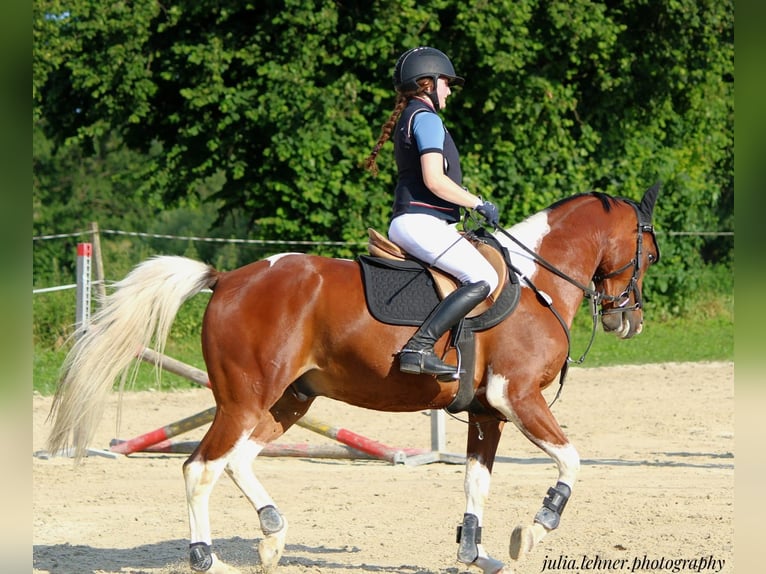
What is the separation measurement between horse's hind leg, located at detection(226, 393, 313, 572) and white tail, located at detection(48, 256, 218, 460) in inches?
29.5

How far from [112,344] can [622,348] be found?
479 inches

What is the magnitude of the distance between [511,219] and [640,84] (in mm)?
3941

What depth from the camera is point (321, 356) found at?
5.16m

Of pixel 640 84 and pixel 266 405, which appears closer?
pixel 266 405

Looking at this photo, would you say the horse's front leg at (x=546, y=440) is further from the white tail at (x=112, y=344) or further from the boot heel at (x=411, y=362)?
the white tail at (x=112, y=344)

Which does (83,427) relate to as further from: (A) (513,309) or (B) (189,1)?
(B) (189,1)

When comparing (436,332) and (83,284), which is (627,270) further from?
(83,284)

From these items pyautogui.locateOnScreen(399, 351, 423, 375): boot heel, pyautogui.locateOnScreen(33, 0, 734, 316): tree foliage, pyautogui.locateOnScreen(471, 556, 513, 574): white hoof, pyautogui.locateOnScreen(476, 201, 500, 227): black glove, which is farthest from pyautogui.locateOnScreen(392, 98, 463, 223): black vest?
pyautogui.locateOnScreen(33, 0, 734, 316): tree foliage

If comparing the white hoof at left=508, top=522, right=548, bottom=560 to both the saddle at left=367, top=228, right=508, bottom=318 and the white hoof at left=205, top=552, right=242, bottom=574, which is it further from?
the white hoof at left=205, top=552, right=242, bottom=574

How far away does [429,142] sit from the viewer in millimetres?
5047

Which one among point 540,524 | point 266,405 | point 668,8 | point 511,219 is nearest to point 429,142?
point 266,405

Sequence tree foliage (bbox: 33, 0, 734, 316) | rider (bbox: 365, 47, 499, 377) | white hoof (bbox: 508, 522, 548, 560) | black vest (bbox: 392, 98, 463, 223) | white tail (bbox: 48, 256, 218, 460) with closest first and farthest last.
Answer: white hoof (bbox: 508, 522, 548, 560) → rider (bbox: 365, 47, 499, 377) → black vest (bbox: 392, 98, 463, 223) → white tail (bbox: 48, 256, 218, 460) → tree foliage (bbox: 33, 0, 734, 316)

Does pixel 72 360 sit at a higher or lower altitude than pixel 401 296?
lower

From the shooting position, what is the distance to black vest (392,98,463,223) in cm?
519
